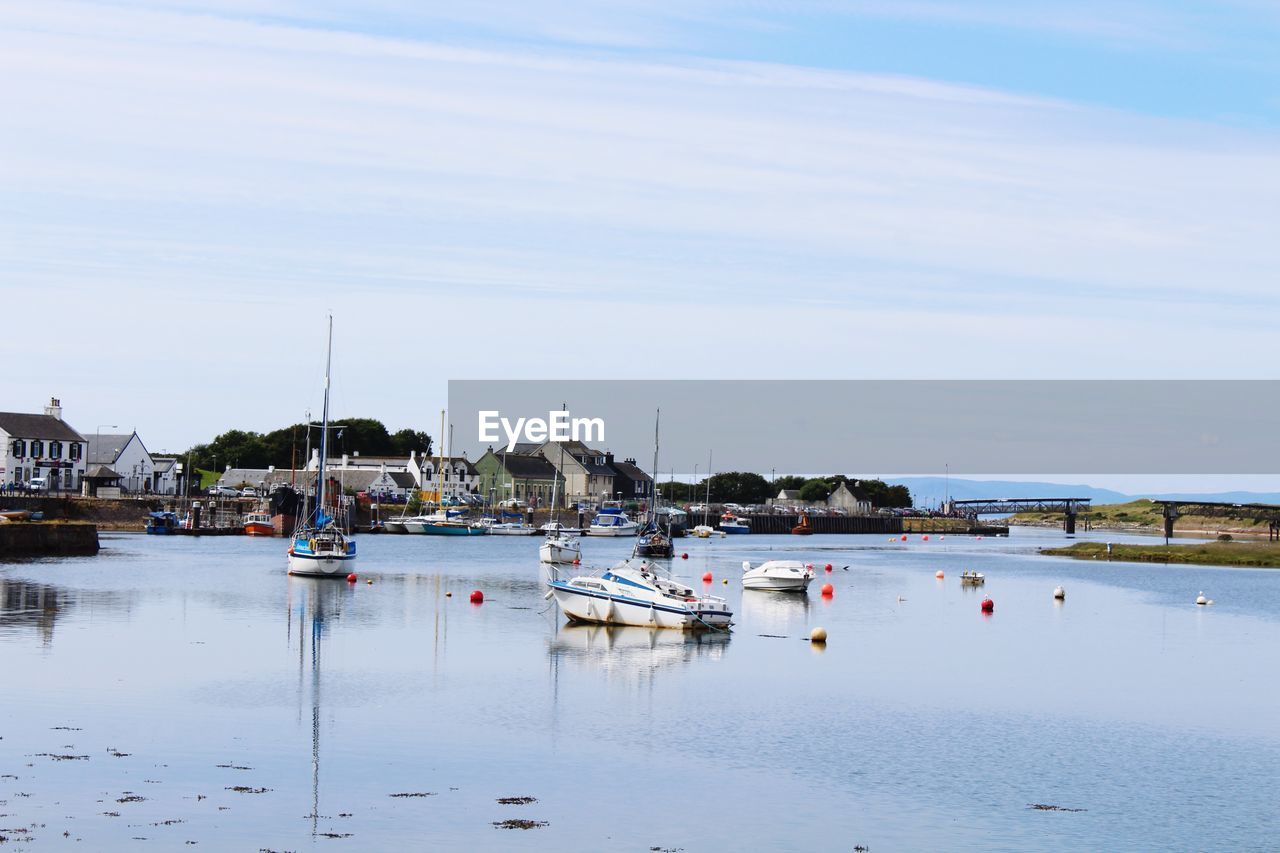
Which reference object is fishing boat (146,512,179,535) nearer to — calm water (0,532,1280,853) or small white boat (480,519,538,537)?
small white boat (480,519,538,537)

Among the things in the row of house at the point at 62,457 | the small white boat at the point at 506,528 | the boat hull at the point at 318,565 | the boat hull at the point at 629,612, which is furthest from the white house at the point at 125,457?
the boat hull at the point at 629,612

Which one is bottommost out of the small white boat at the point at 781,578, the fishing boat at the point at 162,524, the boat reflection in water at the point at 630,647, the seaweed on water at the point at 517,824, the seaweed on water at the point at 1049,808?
the seaweed on water at the point at 1049,808

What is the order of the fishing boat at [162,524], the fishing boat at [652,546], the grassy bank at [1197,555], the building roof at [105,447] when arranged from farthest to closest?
the building roof at [105,447]
the fishing boat at [162,524]
the grassy bank at [1197,555]
the fishing boat at [652,546]

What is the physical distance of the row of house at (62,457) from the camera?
510 ft

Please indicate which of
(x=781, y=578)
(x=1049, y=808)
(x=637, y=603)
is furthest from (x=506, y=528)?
(x=1049, y=808)

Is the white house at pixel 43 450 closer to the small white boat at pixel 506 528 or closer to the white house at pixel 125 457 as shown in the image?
the white house at pixel 125 457

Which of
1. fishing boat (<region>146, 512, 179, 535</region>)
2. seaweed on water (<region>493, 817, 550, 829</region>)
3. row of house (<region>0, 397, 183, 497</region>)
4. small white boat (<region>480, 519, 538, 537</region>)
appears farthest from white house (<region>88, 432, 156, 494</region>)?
seaweed on water (<region>493, 817, 550, 829</region>)

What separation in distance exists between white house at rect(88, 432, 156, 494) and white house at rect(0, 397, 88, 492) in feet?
18.0

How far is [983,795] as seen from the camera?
99.1 ft

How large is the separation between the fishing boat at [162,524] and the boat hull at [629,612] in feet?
324

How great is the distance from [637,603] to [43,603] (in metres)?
28.1

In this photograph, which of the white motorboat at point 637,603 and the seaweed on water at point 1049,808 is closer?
the seaweed on water at point 1049,808

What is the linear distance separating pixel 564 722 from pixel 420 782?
8.92 m

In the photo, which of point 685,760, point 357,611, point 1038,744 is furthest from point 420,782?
point 357,611
